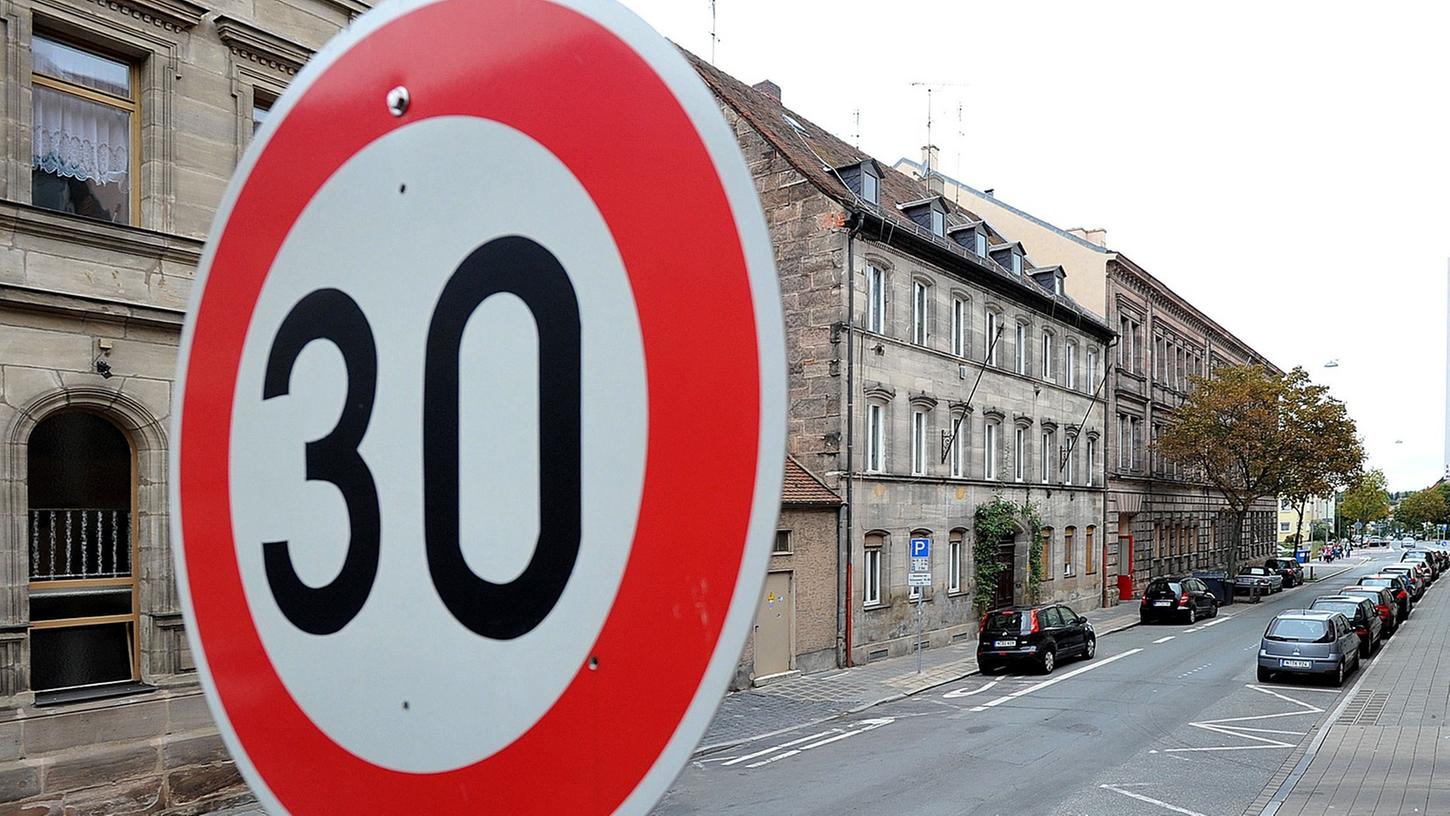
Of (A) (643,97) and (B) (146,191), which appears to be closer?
(A) (643,97)

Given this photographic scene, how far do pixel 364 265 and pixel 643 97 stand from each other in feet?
1.64

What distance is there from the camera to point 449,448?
132 centimetres

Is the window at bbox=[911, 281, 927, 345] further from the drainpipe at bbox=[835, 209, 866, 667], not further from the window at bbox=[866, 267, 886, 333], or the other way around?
the drainpipe at bbox=[835, 209, 866, 667]

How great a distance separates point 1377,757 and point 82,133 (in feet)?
60.1

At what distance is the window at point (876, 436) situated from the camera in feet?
87.3

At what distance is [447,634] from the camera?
1.30 metres

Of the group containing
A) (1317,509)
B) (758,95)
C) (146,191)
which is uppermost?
(758,95)

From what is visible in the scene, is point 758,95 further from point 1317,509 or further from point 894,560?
point 1317,509

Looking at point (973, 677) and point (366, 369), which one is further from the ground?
point (366, 369)

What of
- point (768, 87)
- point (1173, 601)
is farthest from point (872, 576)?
point (768, 87)

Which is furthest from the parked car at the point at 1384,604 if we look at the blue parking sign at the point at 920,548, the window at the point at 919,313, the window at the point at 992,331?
the blue parking sign at the point at 920,548

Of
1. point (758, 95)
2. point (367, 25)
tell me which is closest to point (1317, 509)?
point (758, 95)

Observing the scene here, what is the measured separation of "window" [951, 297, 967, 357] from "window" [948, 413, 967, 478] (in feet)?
6.15

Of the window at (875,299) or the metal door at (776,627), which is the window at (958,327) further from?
the metal door at (776,627)
